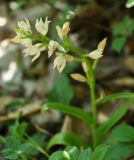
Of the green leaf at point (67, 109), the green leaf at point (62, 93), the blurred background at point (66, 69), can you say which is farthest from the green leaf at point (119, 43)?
the green leaf at point (67, 109)

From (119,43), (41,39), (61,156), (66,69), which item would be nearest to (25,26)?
(41,39)

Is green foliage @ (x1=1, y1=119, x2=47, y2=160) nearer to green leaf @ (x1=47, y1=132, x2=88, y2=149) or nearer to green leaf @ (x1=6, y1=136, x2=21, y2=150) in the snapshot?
green leaf @ (x1=6, y1=136, x2=21, y2=150)

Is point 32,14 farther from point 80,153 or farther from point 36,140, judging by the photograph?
point 80,153

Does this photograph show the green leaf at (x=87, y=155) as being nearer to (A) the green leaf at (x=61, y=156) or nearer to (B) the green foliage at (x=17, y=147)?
(A) the green leaf at (x=61, y=156)

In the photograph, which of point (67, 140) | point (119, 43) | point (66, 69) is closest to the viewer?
point (67, 140)

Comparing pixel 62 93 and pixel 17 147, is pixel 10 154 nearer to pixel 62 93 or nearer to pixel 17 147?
pixel 17 147

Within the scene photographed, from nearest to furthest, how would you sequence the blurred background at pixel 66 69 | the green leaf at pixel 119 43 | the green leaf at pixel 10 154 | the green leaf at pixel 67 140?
the green leaf at pixel 10 154 → the green leaf at pixel 67 140 → the green leaf at pixel 119 43 → the blurred background at pixel 66 69

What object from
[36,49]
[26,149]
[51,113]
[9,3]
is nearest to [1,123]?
[51,113]
